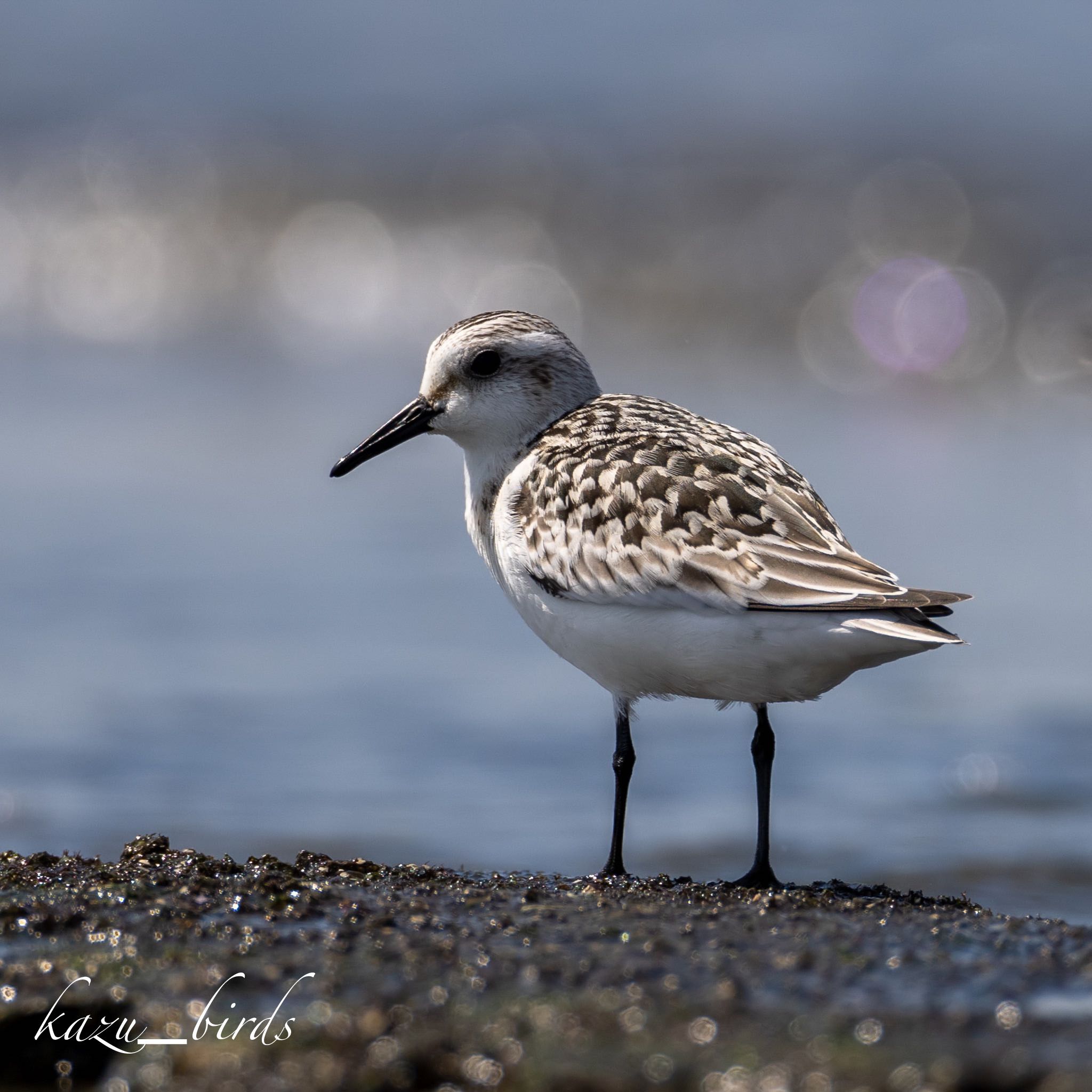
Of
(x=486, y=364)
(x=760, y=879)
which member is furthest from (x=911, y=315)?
(x=760, y=879)

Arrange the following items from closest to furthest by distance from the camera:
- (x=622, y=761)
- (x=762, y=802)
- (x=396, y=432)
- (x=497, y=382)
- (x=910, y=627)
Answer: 1. (x=910, y=627)
2. (x=762, y=802)
3. (x=622, y=761)
4. (x=497, y=382)
5. (x=396, y=432)

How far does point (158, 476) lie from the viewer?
1185 centimetres

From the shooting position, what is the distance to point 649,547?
4.73m

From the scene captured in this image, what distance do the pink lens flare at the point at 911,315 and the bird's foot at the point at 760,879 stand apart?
10.7 meters

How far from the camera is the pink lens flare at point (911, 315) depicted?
15141 millimetres

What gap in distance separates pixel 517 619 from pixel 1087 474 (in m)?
4.85

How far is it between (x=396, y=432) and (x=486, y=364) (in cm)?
43

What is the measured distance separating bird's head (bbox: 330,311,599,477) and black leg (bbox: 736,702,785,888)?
137cm

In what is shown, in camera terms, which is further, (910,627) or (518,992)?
(910,627)

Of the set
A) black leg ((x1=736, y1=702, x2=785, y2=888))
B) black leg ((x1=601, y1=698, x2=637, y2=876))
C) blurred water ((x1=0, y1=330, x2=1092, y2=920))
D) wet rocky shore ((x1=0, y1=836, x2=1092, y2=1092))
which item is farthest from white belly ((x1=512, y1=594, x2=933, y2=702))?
blurred water ((x1=0, y1=330, x2=1092, y2=920))

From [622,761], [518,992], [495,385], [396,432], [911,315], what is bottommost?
[518,992]

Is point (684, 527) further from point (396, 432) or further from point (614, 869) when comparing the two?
point (396, 432)

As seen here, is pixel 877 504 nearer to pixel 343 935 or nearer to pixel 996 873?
pixel 996 873

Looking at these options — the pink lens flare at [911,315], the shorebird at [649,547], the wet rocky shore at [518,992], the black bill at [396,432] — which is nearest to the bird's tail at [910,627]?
the shorebird at [649,547]
